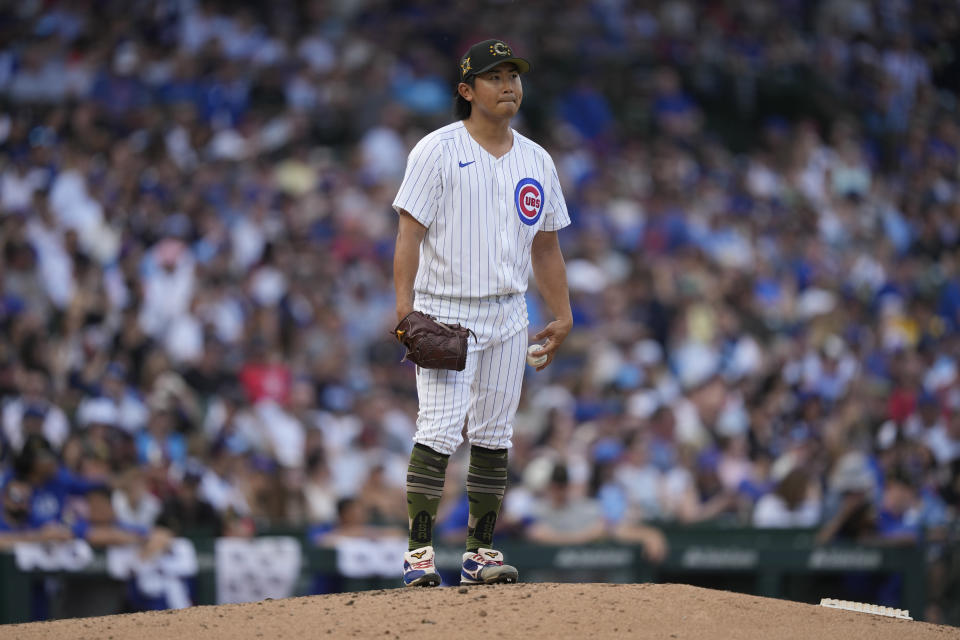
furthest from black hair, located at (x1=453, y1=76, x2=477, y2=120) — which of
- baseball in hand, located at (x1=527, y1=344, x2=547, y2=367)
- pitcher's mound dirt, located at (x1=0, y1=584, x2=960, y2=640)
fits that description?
pitcher's mound dirt, located at (x1=0, y1=584, x2=960, y2=640)

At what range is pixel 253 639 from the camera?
5.19 m

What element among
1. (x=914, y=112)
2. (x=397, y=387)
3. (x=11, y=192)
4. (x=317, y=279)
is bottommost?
(x=397, y=387)

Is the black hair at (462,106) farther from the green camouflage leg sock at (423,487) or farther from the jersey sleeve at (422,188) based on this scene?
the green camouflage leg sock at (423,487)

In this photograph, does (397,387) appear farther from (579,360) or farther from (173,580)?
(173,580)

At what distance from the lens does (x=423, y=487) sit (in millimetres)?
5805

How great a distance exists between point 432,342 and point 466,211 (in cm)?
57

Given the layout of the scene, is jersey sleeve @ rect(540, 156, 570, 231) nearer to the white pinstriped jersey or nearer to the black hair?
the white pinstriped jersey

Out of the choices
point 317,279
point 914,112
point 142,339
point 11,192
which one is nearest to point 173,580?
point 142,339

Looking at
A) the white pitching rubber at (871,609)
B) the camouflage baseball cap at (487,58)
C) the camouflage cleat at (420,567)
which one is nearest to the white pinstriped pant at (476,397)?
the camouflage cleat at (420,567)

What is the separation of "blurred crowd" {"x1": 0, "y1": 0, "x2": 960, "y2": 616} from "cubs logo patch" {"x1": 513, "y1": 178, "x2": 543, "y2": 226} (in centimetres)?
363

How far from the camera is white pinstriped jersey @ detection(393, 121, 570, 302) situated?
5.64 m

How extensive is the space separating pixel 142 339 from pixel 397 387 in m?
2.22

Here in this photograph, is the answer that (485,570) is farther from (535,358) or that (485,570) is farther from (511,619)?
(535,358)

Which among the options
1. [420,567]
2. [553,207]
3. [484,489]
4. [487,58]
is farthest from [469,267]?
[420,567]
